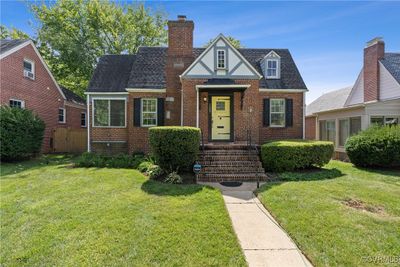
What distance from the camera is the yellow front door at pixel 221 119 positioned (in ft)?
39.6

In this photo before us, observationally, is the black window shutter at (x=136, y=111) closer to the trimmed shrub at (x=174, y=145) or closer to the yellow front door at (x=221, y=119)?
the yellow front door at (x=221, y=119)

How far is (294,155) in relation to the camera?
9.08 metres

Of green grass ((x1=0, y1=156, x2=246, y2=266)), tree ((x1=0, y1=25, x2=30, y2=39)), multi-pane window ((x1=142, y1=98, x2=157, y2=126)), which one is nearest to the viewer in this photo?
green grass ((x1=0, y1=156, x2=246, y2=266))

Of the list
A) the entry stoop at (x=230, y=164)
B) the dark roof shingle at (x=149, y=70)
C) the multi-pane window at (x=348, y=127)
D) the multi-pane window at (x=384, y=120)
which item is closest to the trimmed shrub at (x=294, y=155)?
the entry stoop at (x=230, y=164)

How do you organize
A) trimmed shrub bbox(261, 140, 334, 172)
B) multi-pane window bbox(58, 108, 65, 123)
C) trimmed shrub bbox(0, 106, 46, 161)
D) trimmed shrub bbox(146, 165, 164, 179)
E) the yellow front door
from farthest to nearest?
multi-pane window bbox(58, 108, 65, 123) → the yellow front door → trimmed shrub bbox(0, 106, 46, 161) → trimmed shrub bbox(261, 140, 334, 172) → trimmed shrub bbox(146, 165, 164, 179)

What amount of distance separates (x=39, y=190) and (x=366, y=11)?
14.4m

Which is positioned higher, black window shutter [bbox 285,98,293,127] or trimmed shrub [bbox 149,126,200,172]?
black window shutter [bbox 285,98,293,127]

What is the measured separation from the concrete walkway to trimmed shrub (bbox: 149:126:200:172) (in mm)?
2361

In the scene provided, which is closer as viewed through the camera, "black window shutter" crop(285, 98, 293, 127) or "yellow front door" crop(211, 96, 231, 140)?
"yellow front door" crop(211, 96, 231, 140)

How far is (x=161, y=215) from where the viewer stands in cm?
499

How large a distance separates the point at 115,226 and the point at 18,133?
10.7 meters

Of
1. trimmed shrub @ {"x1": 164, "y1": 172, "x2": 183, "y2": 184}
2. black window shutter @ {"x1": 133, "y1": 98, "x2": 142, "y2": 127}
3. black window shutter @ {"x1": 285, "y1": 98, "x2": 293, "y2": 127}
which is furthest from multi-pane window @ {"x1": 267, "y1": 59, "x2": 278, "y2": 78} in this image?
trimmed shrub @ {"x1": 164, "y1": 172, "x2": 183, "y2": 184}

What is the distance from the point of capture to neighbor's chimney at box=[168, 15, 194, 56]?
1226 centimetres

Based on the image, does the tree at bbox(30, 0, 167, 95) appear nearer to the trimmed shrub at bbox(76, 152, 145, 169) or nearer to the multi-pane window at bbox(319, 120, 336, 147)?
the trimmed shrub at bbox(76, 152, 145, 169)
